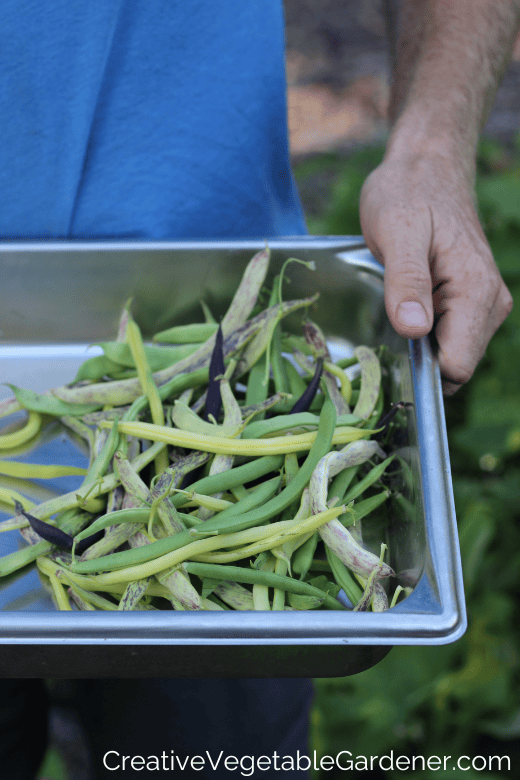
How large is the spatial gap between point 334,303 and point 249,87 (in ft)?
1.36

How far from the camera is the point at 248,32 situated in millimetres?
1110

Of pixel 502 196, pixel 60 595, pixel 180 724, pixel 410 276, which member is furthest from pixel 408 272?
pixel 502 196

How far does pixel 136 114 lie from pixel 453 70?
0.55 m

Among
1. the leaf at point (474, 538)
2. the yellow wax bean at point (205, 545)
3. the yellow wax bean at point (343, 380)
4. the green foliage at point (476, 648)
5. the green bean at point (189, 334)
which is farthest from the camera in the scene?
the leaf at point (474, 538)

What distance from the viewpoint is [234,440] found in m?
0.81

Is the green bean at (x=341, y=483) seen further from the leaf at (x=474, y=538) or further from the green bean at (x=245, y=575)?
the leaf at (x=474, y=538)

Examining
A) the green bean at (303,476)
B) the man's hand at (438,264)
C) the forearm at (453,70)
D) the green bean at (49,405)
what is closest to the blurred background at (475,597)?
the forearm at (453,70)

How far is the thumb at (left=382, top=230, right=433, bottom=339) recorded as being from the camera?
0.83 m

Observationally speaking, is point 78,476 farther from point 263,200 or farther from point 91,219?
point 263,200

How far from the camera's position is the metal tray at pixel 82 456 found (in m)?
0.60

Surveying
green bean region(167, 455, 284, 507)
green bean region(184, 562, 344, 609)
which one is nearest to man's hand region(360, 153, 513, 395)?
green bean region(167, 455, 284, 507)

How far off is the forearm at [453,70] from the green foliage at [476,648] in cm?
63

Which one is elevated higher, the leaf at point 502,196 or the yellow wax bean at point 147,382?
the yellow wax bean at point 147,382

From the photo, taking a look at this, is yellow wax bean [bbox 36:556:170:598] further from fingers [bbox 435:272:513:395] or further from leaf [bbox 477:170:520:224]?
leaf [bbox 477:170:520:224]
